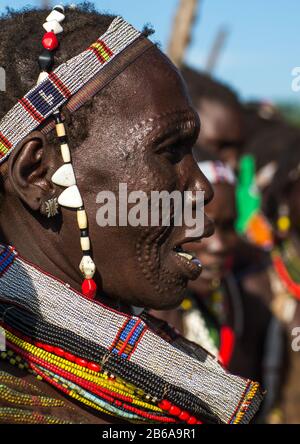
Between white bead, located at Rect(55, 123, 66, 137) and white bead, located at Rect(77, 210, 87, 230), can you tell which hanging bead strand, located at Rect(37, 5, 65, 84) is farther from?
white bead, located at Rect(77, 210, 87, 230)

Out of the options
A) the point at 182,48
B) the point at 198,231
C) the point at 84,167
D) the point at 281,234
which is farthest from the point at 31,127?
the point at 182,48

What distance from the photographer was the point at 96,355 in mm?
2383

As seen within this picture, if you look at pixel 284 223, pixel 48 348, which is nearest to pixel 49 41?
pixel 48 348

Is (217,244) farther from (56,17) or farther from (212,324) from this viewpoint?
(56,17)

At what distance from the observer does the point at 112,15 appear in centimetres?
260

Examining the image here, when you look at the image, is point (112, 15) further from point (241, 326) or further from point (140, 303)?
point (241, 326)

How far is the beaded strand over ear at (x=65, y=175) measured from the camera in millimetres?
2400

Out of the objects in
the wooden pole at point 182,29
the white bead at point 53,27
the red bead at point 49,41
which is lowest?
the wooden pole at point 182,29

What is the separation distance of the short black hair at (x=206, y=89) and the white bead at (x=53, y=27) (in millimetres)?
5397

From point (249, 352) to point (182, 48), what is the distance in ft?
10.2

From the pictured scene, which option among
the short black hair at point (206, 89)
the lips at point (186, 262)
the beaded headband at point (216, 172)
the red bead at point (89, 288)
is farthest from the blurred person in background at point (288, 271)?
the red bead at point (89, 288)

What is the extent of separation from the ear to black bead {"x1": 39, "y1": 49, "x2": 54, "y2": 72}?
19 cm

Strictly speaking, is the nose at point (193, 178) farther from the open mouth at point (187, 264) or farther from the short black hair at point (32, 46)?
the short black hair at point (32, 46)

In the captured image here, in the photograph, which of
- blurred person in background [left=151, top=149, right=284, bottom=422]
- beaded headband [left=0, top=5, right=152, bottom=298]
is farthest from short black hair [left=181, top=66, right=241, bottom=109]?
beaded headband [left=0, top=5, right=152, bottom=298]
